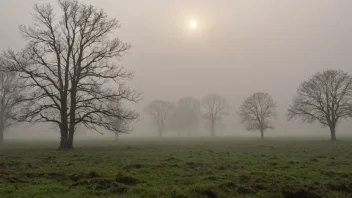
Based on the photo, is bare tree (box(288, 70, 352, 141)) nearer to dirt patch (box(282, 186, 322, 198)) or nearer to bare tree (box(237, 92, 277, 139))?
bare tree (box(237, 92, 277, 139))

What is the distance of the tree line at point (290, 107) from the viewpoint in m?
49.8

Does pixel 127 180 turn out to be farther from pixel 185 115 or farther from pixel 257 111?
pixel 185 115

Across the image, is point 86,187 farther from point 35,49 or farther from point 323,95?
point 323,95

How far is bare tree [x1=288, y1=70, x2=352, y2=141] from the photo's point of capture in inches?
1945

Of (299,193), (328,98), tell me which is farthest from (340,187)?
(328,98)

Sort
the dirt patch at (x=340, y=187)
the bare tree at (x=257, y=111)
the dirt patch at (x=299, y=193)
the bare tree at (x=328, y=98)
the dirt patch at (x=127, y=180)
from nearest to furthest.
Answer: the dirt patch at (x=299, y=193)
the dirt patch at (x=340, y=187)
the dirt patch at (x=127, y=180)
the bare tree at (x=328, y=98)
the bare tree at (x=257, y=111)

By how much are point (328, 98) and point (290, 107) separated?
7856mm

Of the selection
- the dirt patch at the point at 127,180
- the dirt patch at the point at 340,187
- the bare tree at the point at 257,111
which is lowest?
the dirt patch at the point at 340,187

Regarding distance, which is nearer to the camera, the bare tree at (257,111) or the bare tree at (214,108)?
A: the bare tree at (257,111)

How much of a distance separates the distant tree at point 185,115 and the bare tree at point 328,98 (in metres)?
60.1

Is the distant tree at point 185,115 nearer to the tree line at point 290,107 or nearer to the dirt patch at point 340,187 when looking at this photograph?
the tree line at point 290,107

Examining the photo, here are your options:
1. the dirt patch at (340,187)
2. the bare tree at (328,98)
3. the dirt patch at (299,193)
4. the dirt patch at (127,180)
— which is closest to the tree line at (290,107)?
the bare tree at (328,98)

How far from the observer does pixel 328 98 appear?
165ft

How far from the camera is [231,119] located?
185875mm
